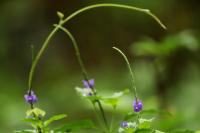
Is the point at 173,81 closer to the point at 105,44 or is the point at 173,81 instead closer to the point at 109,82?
the point at 109,82

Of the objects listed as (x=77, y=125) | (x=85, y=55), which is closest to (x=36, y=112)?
(x=77, y=125)

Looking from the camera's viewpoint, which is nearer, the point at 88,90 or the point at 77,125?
the point at 77,125

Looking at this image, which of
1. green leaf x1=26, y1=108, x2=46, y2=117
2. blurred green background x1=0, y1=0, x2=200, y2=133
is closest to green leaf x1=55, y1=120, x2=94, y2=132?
green leaf x1=26, y1=108, x2=46, y2=117

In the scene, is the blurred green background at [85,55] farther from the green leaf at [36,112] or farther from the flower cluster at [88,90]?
the green leaf at [36,112]

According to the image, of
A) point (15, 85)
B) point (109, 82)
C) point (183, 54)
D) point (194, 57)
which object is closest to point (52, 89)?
point (15, 85)

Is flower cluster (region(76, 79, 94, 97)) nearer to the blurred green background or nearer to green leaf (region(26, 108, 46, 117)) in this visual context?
green leaf (region(26, 108, 46, 117))

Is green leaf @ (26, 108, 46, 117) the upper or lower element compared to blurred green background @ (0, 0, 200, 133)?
lower

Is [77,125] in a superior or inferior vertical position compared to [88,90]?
inferior

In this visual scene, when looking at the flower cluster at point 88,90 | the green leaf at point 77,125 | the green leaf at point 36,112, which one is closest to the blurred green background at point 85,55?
Result: the flower cluster at point 88,90

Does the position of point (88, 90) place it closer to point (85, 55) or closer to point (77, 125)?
point (77, 125)
